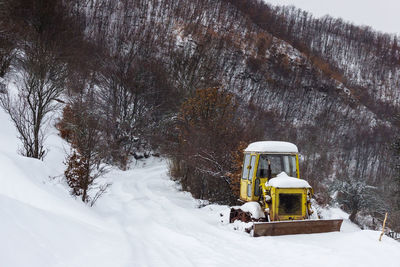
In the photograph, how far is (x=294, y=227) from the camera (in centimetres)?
873

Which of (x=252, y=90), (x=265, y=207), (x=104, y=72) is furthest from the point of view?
(x=252, y=90)

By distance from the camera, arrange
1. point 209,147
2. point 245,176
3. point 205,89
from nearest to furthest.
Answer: point 245,176
point 209,147
point 205,89

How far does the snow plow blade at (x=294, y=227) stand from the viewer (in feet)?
27.7

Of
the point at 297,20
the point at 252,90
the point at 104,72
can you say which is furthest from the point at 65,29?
the point at 297,20

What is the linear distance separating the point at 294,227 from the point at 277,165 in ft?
6.56

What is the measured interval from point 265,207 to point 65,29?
28.1m

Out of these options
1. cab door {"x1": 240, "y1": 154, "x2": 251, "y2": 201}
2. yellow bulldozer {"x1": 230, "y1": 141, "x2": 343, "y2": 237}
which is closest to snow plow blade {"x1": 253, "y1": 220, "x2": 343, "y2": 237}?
yellow bulldozer {"x1": 230, "y1": 141, "x2": 343, "y2": 237}

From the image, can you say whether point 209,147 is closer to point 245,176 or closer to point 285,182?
point 245,176

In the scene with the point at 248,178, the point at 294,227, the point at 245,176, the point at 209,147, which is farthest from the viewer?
the point at 209,147

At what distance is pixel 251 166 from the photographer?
1009 cm

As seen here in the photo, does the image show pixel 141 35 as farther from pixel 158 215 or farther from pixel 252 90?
pixel 158 215

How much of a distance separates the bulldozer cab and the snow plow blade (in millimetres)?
1538

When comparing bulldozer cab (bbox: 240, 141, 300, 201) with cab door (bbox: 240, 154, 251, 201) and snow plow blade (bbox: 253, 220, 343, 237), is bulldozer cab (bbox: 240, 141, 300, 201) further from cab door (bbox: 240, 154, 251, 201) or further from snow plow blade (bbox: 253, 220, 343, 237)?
snow plow blade (bbox: 253, 220, 343, 237)

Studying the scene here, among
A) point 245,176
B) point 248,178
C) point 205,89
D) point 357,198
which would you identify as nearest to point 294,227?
point 248,178
